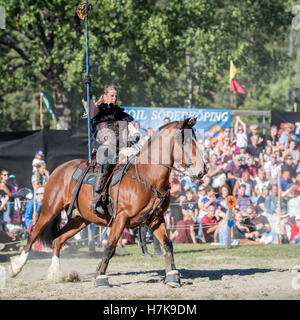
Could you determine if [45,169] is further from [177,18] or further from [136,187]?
[177,18]

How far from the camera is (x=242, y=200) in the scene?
14234 millimetres

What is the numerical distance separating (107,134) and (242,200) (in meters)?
6.54

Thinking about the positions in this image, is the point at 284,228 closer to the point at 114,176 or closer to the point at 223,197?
the point at 223,197

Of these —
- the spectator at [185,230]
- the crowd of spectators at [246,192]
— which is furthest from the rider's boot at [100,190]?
the spectator at [185,230]

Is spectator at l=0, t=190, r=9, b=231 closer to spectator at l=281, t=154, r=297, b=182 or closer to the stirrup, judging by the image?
the stirrup

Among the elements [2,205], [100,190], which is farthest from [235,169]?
[100,190]

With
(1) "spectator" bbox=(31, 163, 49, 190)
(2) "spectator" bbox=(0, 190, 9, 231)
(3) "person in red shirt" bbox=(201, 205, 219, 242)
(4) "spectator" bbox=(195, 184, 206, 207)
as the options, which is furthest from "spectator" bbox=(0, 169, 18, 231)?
(3) "person in red shirt" bbox=(201, 205, 219, 242)

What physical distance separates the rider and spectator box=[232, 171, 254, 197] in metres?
6.30

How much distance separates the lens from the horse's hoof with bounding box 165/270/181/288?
8086mm

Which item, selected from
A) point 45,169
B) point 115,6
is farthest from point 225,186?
point 115,6

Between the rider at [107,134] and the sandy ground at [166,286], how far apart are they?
4.36ft

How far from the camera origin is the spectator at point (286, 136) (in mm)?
14656

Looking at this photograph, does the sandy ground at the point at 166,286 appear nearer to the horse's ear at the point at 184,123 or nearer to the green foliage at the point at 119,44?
the horse's ear at the point at 184,123

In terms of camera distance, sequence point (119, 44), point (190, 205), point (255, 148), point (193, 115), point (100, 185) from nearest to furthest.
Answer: point (100, 185) → point (190, 205) → point (255, 148) → point (193, 115) → point (119, 44)
